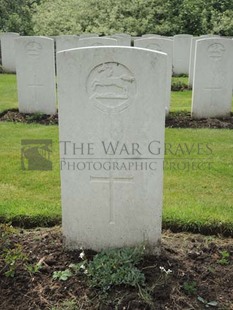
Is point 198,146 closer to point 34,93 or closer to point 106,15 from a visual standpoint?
point 34,93

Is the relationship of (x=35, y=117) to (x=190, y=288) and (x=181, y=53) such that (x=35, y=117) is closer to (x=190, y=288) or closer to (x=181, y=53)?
(x=190, y=288)

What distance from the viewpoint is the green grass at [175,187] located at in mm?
3850

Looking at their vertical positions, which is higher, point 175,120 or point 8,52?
point 8,52

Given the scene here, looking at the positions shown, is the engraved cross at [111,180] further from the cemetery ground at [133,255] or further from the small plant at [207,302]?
the small plant at [207,302]

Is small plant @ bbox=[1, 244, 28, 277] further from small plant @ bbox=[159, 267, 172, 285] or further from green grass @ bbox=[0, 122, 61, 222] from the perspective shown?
small plant @ bbox=[159, 267, 172, 285]

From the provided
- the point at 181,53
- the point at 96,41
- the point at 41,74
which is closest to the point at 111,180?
the point at 41,74

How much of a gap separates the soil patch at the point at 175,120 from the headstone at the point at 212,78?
216mm

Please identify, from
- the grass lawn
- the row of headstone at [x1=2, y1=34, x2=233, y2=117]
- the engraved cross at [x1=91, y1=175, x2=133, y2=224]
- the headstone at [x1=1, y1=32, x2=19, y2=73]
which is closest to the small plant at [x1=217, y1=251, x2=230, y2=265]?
the grass lawn

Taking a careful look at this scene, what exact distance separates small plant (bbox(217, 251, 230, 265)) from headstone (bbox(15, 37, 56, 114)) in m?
5.66

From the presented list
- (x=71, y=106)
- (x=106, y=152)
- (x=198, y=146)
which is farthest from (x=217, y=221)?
(x=198, y=146)

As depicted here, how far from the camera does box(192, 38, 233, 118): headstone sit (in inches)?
298

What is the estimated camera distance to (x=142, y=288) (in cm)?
278

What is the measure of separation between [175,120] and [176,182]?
10.3ft

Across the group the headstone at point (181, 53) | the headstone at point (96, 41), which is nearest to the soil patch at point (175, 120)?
the headstone at point (96, 41)
